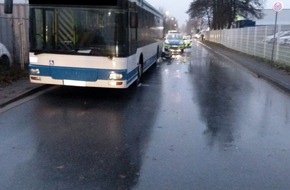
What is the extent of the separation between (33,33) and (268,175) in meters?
7.03

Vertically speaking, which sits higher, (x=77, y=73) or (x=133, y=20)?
(x=133, y=20)

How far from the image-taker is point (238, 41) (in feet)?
126

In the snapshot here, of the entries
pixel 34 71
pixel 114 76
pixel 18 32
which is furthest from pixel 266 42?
pixel 34 71

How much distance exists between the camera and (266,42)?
2519 cm

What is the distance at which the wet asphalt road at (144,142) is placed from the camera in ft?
16.6

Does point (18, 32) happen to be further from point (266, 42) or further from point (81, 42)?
point (266, 42)

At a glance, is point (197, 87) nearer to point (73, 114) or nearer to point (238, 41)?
point (73, 114)

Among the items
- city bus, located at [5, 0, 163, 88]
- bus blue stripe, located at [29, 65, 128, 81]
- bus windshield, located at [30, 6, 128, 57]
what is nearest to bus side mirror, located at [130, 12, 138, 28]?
city bus, located at [5, 0, 163, 88]

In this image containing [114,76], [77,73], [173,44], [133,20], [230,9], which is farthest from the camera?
[230,9]

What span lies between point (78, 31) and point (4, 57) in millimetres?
4779

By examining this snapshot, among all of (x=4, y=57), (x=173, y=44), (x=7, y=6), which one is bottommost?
(x=173, y=44)

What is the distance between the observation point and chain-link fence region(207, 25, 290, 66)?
20672 millimetres

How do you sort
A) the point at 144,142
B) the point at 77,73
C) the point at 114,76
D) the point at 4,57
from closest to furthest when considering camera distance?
the point at 144,142, the point at 114,76, the point at 77,73, the point at 4,57

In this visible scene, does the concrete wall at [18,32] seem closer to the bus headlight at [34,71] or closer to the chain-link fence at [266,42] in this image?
the bus headlight at [34,71]
